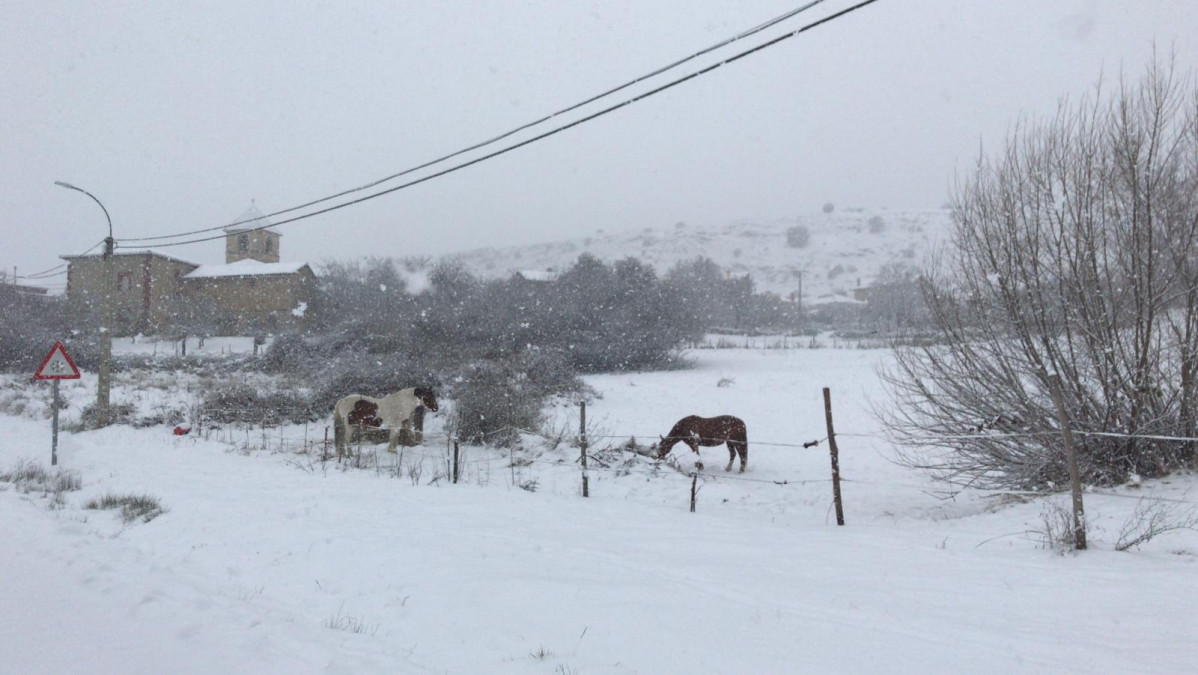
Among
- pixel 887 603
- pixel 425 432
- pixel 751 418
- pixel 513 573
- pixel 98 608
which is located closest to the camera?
pixel 98 608

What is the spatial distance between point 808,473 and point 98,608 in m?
10.7

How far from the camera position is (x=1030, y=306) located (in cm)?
750

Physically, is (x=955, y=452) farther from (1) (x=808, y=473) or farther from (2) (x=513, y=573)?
(2) (x=513, y=573)

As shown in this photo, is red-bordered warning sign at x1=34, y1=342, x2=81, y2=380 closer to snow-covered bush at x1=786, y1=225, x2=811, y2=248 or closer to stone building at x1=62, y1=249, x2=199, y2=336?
stone building at x1=62, y1=249, x2=199, y2=336

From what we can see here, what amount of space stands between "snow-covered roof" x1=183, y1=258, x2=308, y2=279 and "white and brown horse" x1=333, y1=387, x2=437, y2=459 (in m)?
41.2

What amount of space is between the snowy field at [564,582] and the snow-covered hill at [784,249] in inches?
3628

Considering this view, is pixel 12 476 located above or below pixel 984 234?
below

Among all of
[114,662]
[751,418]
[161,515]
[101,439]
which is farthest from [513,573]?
[101,439]

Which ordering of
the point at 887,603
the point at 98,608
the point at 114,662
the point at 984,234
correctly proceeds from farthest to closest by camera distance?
the point at 984,234 → the point at 887,603 → the point at 98,608 → the point at 114,662

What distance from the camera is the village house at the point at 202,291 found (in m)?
46.7

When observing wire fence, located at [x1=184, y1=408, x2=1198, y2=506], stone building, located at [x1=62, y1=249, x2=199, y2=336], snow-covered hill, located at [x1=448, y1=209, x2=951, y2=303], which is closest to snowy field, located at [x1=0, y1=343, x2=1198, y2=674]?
wire fence, located at [x1=184, y1=408, x2=1198, y2=506]

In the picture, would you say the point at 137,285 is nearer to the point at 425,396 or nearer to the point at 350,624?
the point at 425,396

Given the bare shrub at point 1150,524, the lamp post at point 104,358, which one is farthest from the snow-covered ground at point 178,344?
the bare shrub at point 1150,524

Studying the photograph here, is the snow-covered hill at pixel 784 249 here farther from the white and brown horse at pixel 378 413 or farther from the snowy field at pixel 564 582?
the snowy field at pixel 564 582
